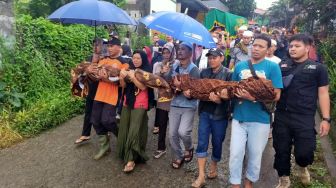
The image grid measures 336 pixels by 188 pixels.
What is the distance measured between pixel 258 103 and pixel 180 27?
1.34 m

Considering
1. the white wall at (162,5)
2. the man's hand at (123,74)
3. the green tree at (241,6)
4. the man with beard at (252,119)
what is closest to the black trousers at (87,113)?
the man's hand at (123,74)

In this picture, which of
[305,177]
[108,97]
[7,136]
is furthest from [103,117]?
[305,177]

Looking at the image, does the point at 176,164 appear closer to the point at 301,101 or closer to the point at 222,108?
the point at 222,108

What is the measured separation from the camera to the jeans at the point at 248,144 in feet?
12.4

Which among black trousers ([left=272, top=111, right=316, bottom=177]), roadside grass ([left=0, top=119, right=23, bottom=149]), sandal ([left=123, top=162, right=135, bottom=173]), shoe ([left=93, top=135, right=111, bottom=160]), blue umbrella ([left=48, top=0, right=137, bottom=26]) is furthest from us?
roadside grass ([left=0, top=119, right=23, bottom=149])

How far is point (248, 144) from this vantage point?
152 inches

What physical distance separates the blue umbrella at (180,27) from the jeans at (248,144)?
113 cm

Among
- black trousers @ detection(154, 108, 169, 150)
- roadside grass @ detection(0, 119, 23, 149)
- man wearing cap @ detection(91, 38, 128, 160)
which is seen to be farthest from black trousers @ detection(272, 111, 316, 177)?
roadside grass @ detection(0, 119, 23, 149)

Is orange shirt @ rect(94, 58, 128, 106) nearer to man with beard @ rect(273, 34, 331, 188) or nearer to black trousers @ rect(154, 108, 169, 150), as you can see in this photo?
black trousers @ rect(154, 108, 169, 150)

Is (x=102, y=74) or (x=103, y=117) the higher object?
(x=102, y=74)

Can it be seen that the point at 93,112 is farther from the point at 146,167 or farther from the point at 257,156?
the point at 257,156

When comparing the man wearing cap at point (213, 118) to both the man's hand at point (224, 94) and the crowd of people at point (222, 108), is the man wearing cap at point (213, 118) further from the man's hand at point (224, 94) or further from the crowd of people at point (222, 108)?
the man's hand at point (224, 94)

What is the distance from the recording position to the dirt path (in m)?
4.47

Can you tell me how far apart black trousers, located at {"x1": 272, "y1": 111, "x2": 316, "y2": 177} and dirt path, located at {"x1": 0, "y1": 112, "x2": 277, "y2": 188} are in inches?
21.7
